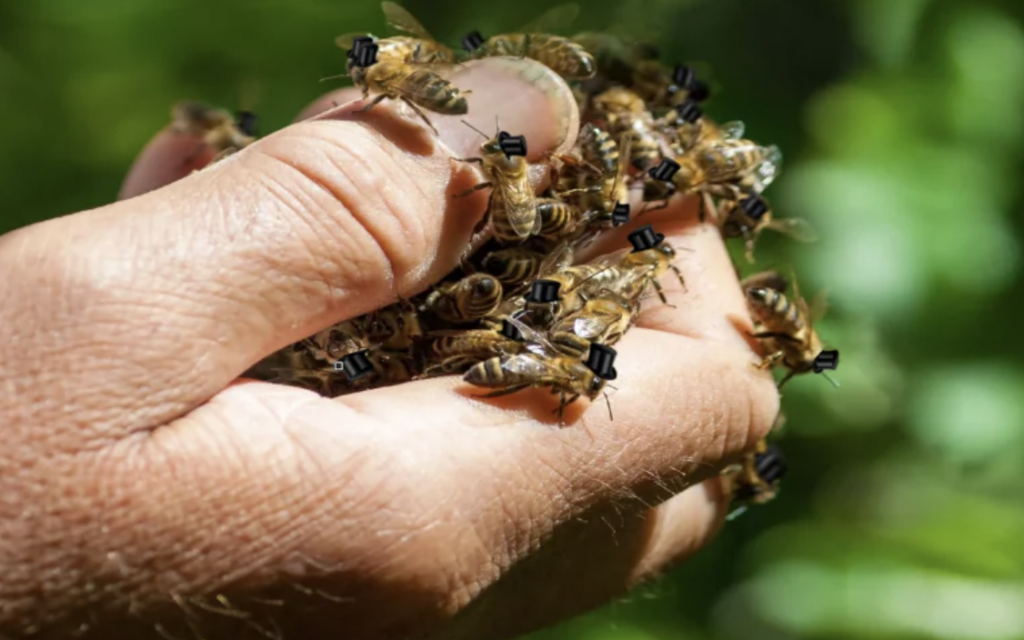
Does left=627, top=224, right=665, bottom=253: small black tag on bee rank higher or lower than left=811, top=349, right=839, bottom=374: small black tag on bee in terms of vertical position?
higher

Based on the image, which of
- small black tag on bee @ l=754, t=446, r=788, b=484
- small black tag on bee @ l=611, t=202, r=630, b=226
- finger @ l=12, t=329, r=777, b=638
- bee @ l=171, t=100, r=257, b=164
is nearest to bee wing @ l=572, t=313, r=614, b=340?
finger @ l=12, t=329, r=777, b=638

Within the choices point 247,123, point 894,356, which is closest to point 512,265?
point 247,123

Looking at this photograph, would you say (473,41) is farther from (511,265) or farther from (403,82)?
(511,265)

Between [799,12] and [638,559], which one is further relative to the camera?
[799,12]

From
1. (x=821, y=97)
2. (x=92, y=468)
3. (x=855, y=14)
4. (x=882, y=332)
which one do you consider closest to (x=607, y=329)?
(x=92, y=468)

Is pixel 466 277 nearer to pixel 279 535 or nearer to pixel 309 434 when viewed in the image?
pixel 309 434

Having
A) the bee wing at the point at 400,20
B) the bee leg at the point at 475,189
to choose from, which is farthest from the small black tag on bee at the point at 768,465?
the bee wing at the point at 400,20

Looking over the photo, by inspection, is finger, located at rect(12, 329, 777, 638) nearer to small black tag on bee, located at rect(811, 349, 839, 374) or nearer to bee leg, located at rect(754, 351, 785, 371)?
bee leg, located at rect(754, 351, 785, 371)
